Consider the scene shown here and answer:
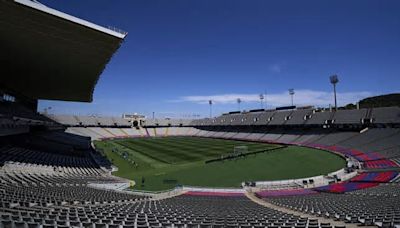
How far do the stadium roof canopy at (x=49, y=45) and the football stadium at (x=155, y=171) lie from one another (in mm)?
82

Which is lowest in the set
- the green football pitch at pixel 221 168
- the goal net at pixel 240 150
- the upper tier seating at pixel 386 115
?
the green football pitch at pixel 221 168

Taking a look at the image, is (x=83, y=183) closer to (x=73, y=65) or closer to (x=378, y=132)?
(x=73, y=65)

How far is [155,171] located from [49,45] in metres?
20.1

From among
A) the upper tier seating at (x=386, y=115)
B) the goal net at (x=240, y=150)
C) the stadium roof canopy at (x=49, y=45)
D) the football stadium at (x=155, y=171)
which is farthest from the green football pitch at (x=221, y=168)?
the upper tier seating at (x=386, y=115)

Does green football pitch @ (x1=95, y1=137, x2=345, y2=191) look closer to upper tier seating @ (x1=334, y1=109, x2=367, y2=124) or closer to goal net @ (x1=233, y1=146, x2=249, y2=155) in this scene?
goal net @ (x1=233, y1=146, x2=249, y2=155)

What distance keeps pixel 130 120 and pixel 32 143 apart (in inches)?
3139

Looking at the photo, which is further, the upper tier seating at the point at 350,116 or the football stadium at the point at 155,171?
the upper tier seating at the point at 350,116

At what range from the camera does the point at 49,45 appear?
76.8 feet

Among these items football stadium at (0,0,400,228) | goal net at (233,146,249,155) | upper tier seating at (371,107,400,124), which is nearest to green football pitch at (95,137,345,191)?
football stadium at (0,0,400,228)

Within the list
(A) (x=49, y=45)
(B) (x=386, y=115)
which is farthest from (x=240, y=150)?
(A) (x=49, y=45)

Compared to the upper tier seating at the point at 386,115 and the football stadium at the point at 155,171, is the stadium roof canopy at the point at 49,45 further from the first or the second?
the upper tier seating at the point at 386,115

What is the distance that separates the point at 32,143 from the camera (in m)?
39.0

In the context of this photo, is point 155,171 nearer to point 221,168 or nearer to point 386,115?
point 221,168

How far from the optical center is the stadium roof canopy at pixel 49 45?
1754cm
